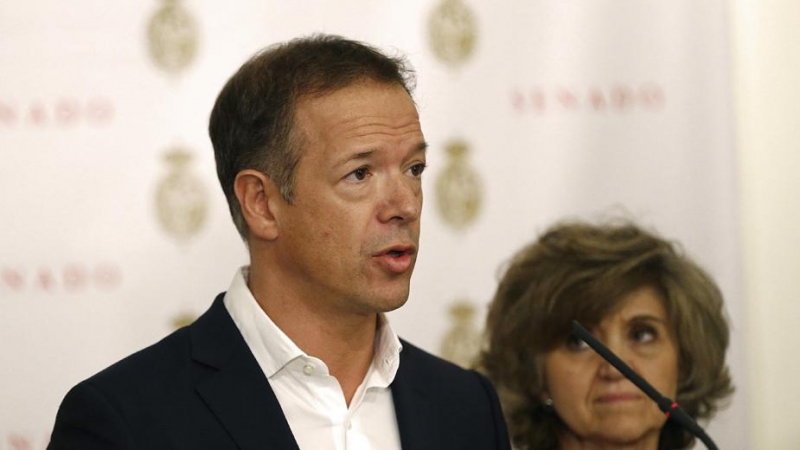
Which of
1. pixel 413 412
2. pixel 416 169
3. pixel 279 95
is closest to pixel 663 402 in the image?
pixel 413 412

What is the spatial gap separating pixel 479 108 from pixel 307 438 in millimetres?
1058

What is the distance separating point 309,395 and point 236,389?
0.13 m

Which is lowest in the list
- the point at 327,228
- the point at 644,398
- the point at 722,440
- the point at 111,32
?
the point at 722,440

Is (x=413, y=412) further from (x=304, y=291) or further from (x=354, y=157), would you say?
(x=354, y=157)

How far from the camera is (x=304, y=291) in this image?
6.79ft

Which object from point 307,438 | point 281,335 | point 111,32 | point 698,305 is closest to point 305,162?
point 281,335

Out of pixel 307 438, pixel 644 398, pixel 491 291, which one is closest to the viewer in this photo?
pixel 307 438

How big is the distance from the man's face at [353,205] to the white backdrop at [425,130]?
2.16 ft

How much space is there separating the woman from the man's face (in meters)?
0.65

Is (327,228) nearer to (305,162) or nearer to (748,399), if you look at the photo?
(305,162)

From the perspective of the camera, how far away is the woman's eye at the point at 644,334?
8.44 ft

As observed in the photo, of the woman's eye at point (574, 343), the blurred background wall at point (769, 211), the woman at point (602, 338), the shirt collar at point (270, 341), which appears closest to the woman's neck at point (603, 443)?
the woman at point (602, 338)

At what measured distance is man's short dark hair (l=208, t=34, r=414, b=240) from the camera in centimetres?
207

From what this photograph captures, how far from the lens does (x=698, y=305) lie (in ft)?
8.63
